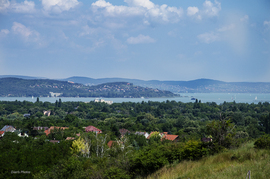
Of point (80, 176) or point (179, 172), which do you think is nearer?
point (179, 172)

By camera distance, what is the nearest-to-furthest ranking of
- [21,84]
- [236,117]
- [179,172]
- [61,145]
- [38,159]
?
[179,172] < [38,159] < [61,145] < [236,117] < [21,84]

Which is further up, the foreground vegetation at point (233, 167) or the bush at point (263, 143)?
the bush at point (263, 143)

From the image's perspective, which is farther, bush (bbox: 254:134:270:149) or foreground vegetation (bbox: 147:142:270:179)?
bush (bbox: 254:134:270:149)

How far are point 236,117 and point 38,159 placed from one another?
47613 millimetres

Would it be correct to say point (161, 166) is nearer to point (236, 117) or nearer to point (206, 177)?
point (206, 177)

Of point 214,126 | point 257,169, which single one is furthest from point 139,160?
point 257,169

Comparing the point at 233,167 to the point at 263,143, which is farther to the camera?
the point at 263,143

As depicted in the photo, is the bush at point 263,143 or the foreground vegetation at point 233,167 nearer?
the foreground vegetation at point 233,167

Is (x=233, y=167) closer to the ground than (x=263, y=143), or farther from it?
closer to the ground

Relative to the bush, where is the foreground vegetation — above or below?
below

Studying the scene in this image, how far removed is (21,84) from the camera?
19488 centimetres

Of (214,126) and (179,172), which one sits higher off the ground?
(214,126)

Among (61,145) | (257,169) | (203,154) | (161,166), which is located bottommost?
(61,145)

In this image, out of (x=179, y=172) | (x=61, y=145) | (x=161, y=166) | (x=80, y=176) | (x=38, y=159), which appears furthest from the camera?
(x=61, y=145)
